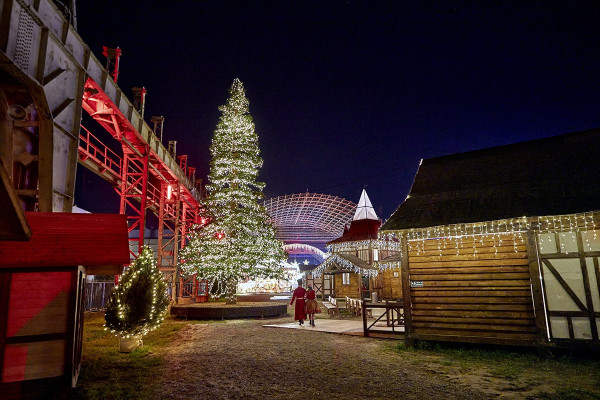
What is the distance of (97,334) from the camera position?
11.1 metres

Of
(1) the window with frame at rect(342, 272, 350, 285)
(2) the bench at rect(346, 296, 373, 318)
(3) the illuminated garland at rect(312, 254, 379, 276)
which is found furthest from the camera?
(1) the window with frame at rect(342, 272, 350, 285)

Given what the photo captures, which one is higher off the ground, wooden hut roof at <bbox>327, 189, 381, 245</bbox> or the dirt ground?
wooden hut roof at <bbox>327, 189, 381, 245</bbox>

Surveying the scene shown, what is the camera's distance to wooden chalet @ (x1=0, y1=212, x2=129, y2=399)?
5438 mm

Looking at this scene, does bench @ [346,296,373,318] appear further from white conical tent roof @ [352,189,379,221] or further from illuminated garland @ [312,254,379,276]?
white conical tent roof @ [352,189,379,221]

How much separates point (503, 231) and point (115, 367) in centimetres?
908

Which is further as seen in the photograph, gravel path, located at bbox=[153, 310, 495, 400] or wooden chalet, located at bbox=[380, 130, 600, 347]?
wooden chalet, located at bbox=[380, 130, 600, 347]

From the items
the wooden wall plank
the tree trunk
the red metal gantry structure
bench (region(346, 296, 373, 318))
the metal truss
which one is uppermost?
the metal truss

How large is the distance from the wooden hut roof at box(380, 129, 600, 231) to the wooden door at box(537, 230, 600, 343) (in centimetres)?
88

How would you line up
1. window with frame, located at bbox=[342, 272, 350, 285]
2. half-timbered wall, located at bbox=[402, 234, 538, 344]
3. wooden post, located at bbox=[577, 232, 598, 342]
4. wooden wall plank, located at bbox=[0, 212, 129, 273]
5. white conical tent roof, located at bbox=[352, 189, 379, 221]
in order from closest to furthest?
wooden wall plank, located at bbox=[0, 212, 129, 273]
wooden post, located at bbox=[577, 232, 598, 342]
half-timbered wall, located at bbox=[402, 234, 538, 344]
window with frame, located at bbox=[342, 272, 350, 285]
white conical tent roof, located at bbox=[352, 189, 379, 221]

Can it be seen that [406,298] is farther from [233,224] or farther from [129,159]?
[129,159]

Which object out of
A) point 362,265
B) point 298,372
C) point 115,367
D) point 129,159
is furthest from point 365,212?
point 115,367

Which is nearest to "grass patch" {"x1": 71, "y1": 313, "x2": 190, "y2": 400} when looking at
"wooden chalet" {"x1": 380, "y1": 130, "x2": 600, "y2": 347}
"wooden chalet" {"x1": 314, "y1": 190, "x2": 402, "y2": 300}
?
"wooden chalet" {"x1": 380, "y1": 130, "x2": 600, "y2": 347}

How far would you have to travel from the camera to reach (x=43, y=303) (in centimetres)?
572

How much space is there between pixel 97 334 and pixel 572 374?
40.2ft
